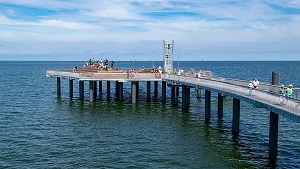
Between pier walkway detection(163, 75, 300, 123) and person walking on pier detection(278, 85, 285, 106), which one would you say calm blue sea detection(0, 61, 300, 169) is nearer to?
Answer: pier walkway detection(163, 75, 300, 123)

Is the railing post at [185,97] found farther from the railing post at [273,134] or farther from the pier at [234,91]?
the railing post at [273,134]

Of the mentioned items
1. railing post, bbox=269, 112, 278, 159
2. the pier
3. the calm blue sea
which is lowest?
the calm blue sea

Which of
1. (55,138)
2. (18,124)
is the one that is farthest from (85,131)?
(18,124)

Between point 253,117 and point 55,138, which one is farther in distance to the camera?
point 253,117

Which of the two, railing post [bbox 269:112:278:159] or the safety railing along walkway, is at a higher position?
the safety railing along walkway

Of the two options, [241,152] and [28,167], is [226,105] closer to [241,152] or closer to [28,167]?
[241,152]

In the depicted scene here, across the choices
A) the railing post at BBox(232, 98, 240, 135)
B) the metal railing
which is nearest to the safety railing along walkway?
the railing post at BBox(232, 98, 240, 135)

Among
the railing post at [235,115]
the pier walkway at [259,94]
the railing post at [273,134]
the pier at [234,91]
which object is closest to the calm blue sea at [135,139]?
the railing post at [273,134]

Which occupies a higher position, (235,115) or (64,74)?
(64,74)

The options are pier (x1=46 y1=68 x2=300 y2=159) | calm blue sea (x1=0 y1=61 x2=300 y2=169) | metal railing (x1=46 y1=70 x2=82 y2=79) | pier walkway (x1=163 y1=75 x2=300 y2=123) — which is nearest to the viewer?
pier walkway (x1=163 y1=75 x2=300 y2=123)

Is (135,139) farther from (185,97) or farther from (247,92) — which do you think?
(185,97)

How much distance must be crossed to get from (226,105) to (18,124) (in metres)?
23.1

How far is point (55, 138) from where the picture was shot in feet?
88.5

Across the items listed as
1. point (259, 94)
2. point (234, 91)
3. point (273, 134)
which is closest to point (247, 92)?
point (234, 91)
